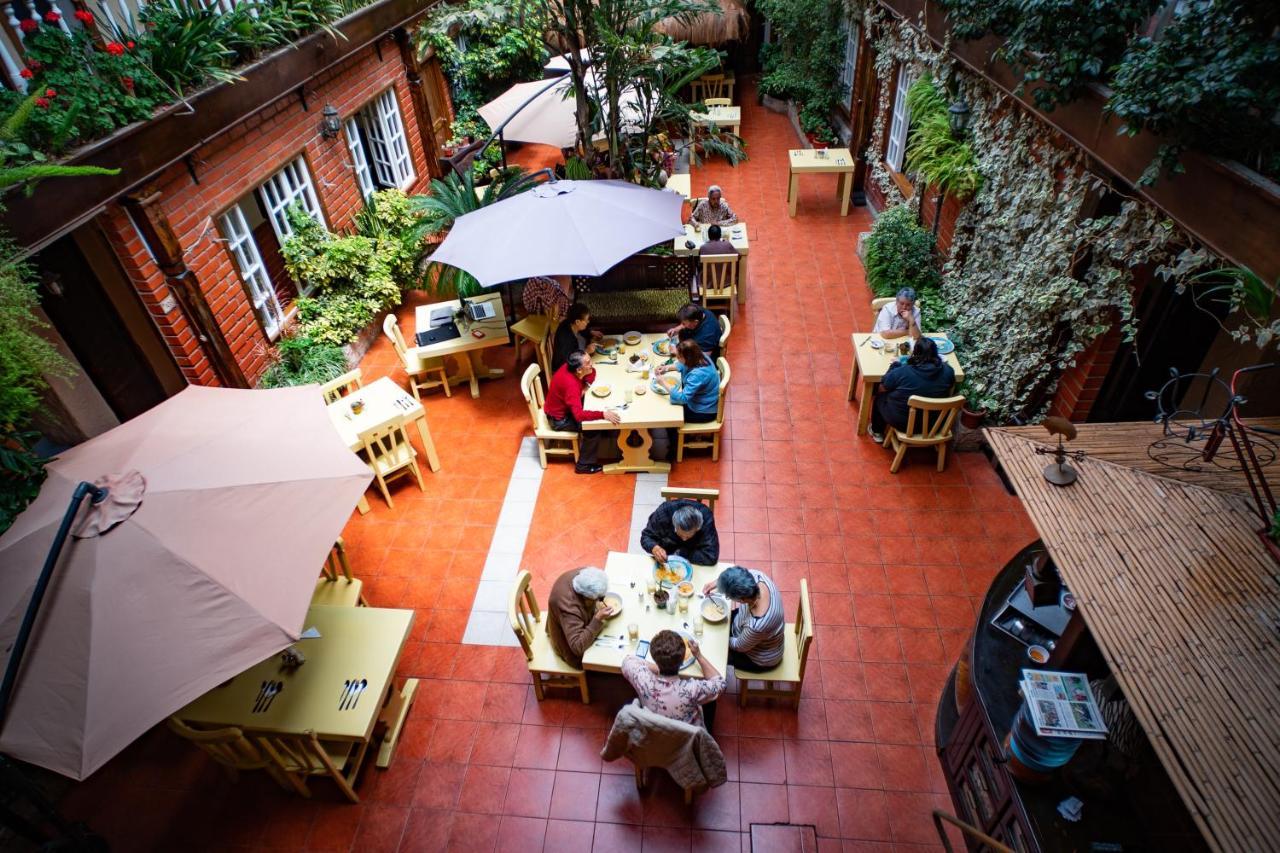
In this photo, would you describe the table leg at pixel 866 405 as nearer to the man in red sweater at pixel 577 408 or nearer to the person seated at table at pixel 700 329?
the person seated at table at pixel 700 329

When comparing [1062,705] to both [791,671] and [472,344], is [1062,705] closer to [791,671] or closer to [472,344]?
[791,671]

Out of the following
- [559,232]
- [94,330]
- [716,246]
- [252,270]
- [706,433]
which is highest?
[559,232]

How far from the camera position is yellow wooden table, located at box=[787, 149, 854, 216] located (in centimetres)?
1122

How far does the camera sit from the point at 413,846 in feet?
14.2

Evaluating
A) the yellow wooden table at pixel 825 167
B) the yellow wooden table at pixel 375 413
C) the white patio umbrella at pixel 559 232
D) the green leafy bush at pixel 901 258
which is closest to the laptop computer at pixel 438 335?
the yellow wooden table at pixel 375 413

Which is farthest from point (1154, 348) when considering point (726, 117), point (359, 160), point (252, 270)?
point (726, 117)

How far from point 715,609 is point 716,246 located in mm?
5466

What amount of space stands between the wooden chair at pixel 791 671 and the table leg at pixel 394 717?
2.40m

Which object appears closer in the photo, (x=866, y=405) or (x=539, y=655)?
(x=539, y=655)

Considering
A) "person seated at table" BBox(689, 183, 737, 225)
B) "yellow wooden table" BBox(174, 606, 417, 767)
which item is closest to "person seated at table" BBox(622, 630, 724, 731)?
"yellow wooden table" BBox(174, 606, 417, 767)

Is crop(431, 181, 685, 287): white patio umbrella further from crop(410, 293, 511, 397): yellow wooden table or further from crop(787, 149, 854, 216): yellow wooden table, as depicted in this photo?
crop(787, 149, 854, 216): yellow wooden table

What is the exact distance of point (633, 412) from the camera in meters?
6.54

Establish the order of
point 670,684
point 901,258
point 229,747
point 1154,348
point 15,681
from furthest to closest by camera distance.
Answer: point 901,258 → point 1154,348 → point 229,747 → point 670,684 → point 15,681

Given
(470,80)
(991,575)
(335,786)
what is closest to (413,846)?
(335,786)
